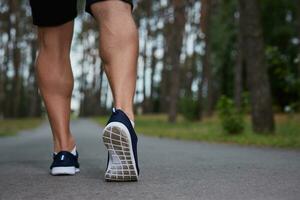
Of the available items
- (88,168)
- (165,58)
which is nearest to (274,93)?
(165,58)

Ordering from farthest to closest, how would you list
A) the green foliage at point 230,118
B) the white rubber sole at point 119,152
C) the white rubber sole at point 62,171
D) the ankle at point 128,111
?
the green foliage at point 230,118 → the white rubber sole at point 62,171 → the ankle at point 128,111 → the white rubber sole at point 119,152

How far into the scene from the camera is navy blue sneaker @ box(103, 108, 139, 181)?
7.79 feet

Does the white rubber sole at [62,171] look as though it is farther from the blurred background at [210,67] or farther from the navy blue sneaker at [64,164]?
the blurred background at [210,67]

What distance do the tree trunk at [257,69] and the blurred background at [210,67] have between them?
20 mm

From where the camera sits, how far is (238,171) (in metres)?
2.90

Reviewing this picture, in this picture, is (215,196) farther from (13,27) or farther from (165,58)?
(165,58)

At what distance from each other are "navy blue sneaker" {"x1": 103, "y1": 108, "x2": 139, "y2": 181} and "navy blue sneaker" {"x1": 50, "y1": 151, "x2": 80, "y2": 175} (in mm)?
466

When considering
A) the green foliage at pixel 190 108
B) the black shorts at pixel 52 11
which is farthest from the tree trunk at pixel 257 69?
the green foliage at pixel 190 108

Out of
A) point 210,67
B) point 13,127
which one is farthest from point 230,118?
point 210,67

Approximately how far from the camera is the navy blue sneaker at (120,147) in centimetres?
237

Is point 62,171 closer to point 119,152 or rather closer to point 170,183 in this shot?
point 119,152

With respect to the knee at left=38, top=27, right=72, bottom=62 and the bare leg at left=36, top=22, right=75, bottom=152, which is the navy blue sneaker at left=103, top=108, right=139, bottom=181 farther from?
the knee at left=38, top=27, right=72, bottom=62

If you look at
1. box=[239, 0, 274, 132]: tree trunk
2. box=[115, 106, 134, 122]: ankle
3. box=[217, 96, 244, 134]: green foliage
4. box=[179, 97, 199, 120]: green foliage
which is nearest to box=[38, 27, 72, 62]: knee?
box=[115, 106, 134, 122]: ankle

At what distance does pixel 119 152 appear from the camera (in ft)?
7.83
